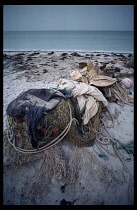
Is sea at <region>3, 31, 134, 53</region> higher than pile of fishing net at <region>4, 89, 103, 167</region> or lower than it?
higher

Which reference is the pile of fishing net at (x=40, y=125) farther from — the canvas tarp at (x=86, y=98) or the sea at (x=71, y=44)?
the sea at (x=71, y=44)

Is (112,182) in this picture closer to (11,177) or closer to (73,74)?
(11,177)

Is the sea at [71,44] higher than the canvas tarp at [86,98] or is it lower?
higher

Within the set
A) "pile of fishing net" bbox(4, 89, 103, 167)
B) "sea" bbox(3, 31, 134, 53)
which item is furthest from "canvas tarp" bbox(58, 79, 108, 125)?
"sea" bbox(3, 31, 134, 53)

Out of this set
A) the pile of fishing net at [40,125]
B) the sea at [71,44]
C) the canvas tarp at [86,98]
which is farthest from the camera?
the sea at [71,44]

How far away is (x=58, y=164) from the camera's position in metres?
1.95

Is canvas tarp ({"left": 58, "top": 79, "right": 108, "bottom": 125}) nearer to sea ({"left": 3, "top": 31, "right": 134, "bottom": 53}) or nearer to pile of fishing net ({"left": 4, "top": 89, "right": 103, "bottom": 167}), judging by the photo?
pile of fishing net ({"left": 4, "top": 89, "right": 103, "bottom": 167})

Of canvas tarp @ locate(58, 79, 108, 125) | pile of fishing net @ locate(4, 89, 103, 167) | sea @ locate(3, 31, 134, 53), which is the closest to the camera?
pile of fishing net @ locate(4, 89, 103, 167)

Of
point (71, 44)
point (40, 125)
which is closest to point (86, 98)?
point (40, 125)

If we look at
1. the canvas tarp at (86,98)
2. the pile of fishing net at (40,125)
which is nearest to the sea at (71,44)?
the canvas tarp at (86,98)

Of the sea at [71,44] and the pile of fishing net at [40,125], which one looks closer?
the pile of fishing net at [40,125]

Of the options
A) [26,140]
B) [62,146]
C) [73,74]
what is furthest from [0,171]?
[73,74]

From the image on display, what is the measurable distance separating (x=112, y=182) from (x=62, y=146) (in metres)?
1.02

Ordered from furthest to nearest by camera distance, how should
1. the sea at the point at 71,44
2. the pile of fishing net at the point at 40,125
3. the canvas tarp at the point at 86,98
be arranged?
the sea at the point at 71,44 < the canvas tarp at the point at 86,98 < the pile of fishing net at the point at 40,125
